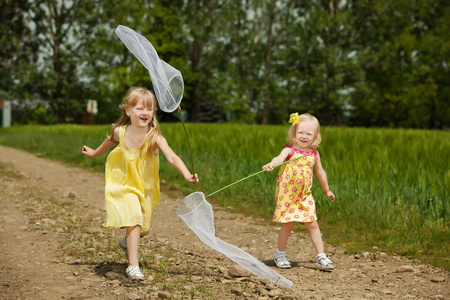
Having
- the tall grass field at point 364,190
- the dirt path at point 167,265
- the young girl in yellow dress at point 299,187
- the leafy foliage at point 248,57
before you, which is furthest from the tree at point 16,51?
the young girl in yellow dress at point 299,187

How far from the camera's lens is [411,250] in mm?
4316

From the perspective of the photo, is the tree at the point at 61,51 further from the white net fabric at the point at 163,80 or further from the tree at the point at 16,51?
the white net fabric at the point at 163,80

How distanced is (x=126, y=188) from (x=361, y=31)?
33.0 m

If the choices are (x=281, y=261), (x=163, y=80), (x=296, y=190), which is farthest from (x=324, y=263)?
(x=163, y=80)

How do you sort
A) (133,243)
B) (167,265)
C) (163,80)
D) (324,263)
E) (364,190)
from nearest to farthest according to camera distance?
(163,80), (133,243), (167,265), (324,263), (364,190)

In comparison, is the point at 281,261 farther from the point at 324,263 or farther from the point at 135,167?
the point at 135,167

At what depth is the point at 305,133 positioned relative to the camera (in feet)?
12.7

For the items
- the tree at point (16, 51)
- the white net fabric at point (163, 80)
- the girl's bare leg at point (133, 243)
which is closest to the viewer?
the white net fabric at point (163, 80)

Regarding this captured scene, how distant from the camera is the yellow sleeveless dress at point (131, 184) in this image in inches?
135

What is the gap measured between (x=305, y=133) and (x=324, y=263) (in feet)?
3.39

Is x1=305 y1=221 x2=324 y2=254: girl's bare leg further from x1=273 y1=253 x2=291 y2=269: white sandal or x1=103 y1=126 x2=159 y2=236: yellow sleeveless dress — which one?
x1=103 y1=126 x2=159 y2=236: yellow sleeveless dress

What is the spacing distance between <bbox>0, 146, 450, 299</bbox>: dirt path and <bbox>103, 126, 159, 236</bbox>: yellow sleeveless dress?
0.41m

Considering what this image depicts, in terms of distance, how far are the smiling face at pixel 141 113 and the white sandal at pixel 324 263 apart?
1.72 meters

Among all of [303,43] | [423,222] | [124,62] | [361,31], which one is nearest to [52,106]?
[124,62]
